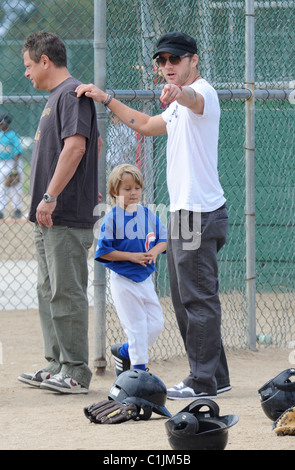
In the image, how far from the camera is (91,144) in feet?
17.6

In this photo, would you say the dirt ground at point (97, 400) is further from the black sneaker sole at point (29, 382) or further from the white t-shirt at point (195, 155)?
the white t-shirt at point (195, 155)

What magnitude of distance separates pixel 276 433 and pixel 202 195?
1.47 metres

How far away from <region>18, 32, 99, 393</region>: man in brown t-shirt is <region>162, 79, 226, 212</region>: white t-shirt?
1.80ft

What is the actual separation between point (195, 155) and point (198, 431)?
175 centimetres

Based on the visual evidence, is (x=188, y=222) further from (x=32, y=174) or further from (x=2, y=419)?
(x=2, y=419)

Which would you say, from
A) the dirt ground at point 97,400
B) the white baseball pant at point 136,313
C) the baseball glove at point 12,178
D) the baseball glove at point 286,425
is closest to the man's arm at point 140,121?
the white baseball pant at point 136,313

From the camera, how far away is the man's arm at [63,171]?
16.8 ft

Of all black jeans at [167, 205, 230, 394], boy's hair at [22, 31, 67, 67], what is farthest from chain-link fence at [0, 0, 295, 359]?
black jeans at [167, 205, 230, 394]

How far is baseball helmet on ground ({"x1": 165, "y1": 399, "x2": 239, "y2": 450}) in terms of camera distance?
3766mm

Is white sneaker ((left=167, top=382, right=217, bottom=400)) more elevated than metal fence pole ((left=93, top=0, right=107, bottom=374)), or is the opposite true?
metal fence pole ((left=93, top=0, right=107, bottom=374))

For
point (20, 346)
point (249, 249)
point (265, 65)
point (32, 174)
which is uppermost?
point (265, 65)

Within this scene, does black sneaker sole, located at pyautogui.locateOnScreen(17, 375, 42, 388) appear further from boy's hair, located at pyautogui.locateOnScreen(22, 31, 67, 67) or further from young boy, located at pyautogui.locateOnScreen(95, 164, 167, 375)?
boy's hair, located at pyautogui.locateOnScreen(22, 31, 67, 67)

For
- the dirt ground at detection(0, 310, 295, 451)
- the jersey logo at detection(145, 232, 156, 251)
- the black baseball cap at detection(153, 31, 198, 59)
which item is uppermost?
the black baseball cap at detection(153, 31, 198, 59)
